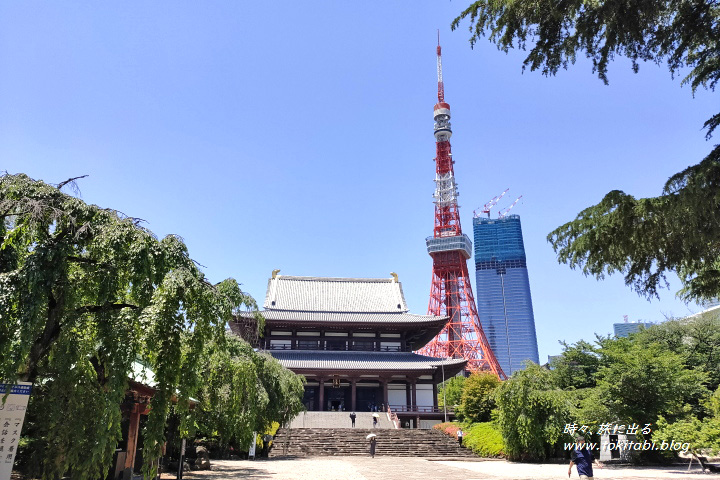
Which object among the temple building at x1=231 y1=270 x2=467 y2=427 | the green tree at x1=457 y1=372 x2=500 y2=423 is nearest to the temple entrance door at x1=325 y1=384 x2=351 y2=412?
the temple building at x1=231 y1=270 x2=467 y2=427

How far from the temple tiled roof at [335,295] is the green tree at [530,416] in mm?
19306

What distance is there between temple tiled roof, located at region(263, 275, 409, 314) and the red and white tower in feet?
47.0

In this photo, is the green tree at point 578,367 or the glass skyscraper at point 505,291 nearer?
the green tree at point 578,367

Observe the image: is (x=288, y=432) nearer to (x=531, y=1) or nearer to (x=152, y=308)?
(x=152, y=308)

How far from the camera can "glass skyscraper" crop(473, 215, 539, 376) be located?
588ft

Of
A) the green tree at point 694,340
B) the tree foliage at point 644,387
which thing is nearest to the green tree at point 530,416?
the tree foliage at point 644,387

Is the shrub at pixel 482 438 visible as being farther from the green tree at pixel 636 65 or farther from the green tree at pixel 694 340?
the green tree at pixel 636 65

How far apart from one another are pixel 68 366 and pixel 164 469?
9688 millimetres

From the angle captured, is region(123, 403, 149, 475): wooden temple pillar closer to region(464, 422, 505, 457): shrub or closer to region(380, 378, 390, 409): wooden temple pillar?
region(464, 422, 505, 457): shrub

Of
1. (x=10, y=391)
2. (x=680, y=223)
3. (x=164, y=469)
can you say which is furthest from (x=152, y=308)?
(x=164, y=469)

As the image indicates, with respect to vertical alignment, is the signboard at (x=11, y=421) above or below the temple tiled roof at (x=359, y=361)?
below

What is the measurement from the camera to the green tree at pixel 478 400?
1079 inches

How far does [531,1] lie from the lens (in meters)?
6.32

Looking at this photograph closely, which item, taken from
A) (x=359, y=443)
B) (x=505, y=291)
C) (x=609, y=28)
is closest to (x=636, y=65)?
(x=609, y=28)
